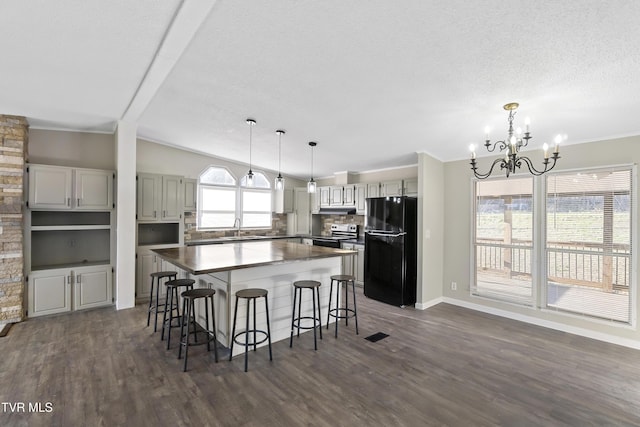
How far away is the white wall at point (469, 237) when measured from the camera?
3.31 m

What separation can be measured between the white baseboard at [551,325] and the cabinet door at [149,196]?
4.96 m

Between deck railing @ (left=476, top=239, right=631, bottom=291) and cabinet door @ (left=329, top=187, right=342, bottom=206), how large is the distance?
2.87 meters

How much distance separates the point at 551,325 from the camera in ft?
12.4

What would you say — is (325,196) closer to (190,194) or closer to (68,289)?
(190,194)

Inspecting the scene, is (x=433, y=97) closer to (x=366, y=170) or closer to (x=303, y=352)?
(x=303, y=352)

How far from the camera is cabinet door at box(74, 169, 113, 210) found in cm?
410

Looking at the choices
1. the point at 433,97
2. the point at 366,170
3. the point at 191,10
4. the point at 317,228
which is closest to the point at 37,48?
the point at 191,10

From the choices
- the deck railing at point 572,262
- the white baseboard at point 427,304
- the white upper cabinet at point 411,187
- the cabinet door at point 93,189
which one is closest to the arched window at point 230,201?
the cabinet door at point 93,189

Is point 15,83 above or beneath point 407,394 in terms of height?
above

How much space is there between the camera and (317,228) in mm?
7016

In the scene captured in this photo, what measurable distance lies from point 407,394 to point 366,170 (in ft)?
14.6

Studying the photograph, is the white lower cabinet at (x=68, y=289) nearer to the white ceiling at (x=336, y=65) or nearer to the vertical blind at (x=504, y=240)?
the white ceiling at (x=336, y=65)

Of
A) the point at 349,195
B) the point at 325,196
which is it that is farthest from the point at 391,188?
the point at 325,196

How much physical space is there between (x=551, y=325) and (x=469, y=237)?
147 cm
